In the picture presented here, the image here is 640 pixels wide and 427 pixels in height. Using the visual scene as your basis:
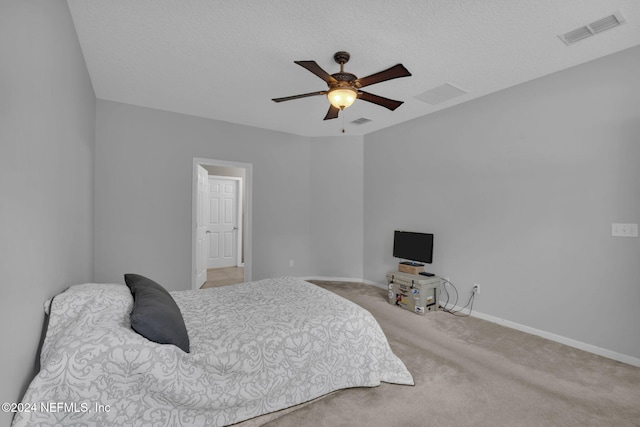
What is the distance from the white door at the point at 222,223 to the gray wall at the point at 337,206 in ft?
7.68

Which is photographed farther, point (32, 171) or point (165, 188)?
point (165, 188)

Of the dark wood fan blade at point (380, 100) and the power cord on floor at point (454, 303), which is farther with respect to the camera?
the power cord on floor at point (454, 303)

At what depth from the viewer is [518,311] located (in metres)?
3.23

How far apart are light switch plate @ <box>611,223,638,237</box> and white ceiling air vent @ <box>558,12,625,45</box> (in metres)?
1.61

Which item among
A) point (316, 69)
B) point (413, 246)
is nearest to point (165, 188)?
point (316, 69)

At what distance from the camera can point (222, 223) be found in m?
6.70

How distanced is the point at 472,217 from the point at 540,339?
1.45 meters

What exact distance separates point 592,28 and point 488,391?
285 centimetres

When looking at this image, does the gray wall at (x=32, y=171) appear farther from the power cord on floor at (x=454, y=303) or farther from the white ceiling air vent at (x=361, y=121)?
the power cord on floor at (x=454, y=303)

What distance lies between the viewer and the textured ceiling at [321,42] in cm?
210

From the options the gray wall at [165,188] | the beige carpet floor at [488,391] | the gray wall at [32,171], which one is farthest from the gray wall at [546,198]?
the gray wall at [32,171]

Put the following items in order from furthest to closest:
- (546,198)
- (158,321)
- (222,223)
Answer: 1. (222,223)
2. (546,198)
3. (158,321)

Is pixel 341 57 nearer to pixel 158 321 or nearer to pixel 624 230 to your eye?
pixel 158 321

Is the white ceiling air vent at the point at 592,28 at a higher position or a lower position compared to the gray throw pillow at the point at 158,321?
higher
